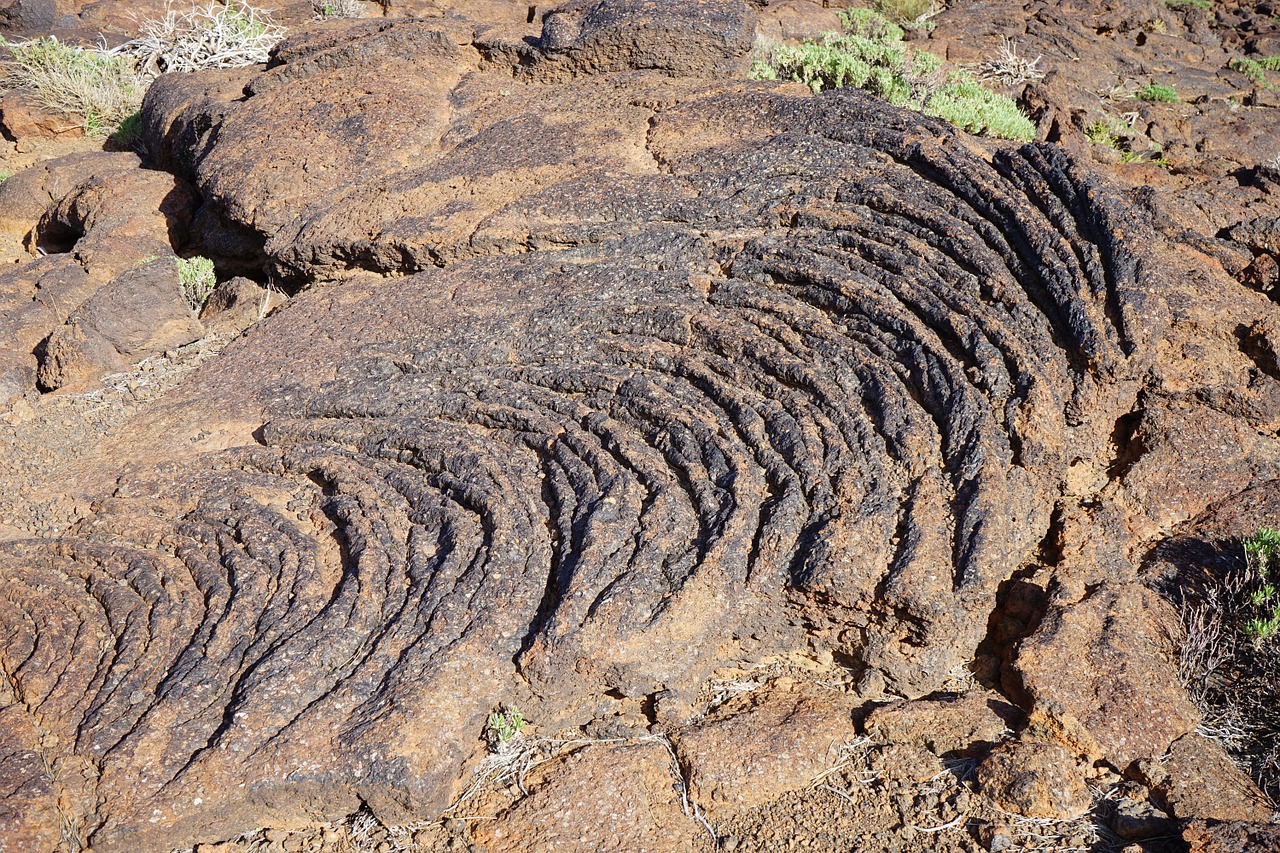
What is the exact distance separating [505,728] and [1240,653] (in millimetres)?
3058

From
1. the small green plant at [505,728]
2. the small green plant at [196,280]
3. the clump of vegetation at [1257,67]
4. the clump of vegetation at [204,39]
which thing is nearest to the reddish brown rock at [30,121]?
the clump of vegetation at [204,39]

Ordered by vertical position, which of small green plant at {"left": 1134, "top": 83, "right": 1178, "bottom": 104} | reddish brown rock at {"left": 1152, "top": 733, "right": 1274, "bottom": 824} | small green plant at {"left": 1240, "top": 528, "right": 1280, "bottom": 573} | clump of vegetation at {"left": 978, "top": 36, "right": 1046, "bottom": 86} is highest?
small green plant at {"left": 1134, "top": 83, "right": 1178, "bottom": 104}

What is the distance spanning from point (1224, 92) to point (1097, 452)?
6.52 m

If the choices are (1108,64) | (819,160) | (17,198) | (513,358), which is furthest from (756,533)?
(17,198)

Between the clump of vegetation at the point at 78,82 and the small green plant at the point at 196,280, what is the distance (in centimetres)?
455

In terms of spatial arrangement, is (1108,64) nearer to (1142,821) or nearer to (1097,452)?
(1097,452)

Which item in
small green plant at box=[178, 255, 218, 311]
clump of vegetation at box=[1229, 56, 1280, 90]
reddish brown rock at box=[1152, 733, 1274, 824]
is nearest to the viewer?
reddish brown rock at box=[1152, 733, 1274, 824]

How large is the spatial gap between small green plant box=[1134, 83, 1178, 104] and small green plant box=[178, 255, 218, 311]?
859 centimetres

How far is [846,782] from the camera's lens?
3621mm

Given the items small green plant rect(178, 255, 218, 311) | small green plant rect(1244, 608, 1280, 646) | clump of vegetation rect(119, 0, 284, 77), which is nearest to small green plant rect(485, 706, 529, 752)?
small green plant rect(1244, 608, 1280, 646)

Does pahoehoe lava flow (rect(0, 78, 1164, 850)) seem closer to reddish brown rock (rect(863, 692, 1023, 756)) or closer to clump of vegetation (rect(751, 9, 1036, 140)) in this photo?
reddish brown rock (rect(863, 692, 1023, 756))

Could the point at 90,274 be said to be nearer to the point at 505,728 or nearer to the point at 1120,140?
the point at 505,728

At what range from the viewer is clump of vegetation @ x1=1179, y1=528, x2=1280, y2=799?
12.3ft

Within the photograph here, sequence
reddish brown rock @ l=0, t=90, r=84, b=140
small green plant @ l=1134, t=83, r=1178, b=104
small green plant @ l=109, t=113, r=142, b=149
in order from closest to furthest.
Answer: small green plant @ l=1134, t=83, r=1178, b=104 < small green plant @ l=109, t=113, r=142, b=149 < reddish brown rock @ l=0, t=90, r=84, b=140
